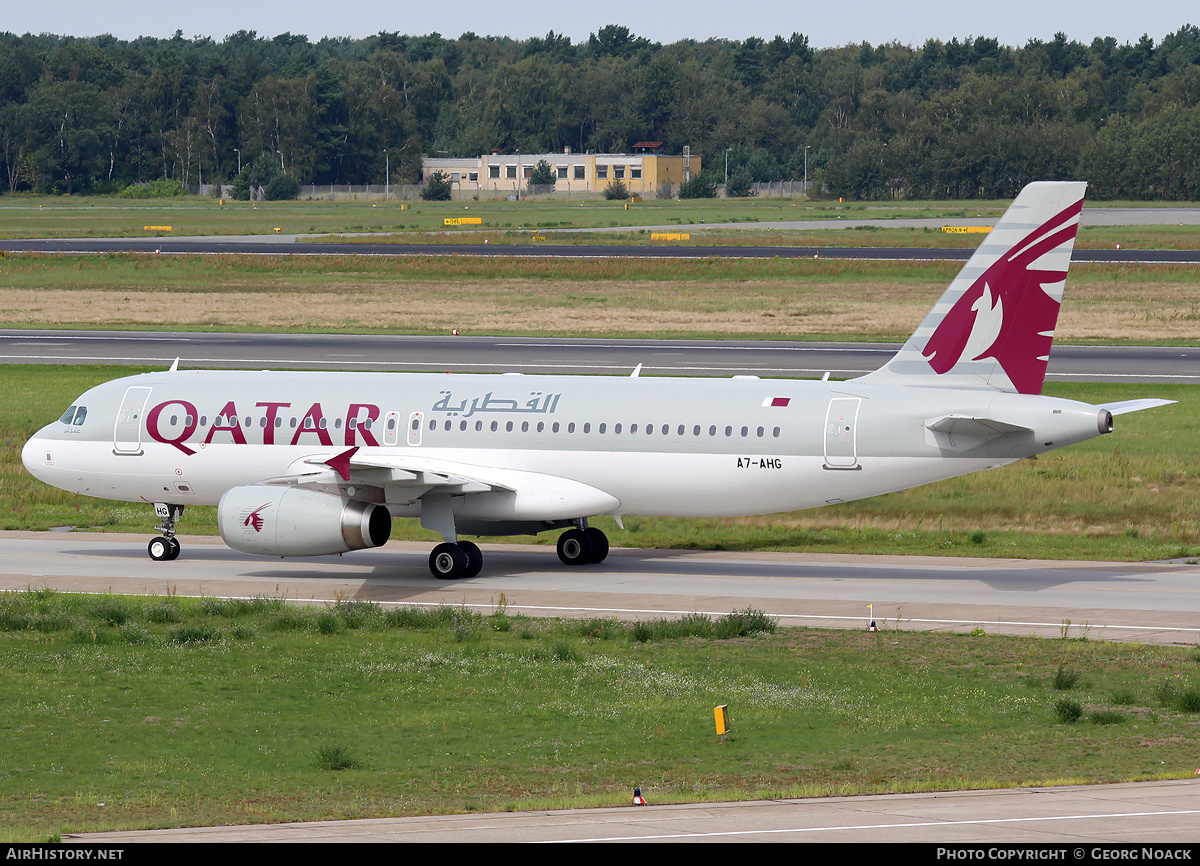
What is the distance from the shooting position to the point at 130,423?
125 ft

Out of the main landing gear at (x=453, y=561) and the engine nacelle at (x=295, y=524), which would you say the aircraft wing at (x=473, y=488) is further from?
the engine nacelle at (x=295, y=524)

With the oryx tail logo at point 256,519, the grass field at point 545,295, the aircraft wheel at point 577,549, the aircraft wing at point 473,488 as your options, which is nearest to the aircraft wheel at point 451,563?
the aircraft wing at point 473,488

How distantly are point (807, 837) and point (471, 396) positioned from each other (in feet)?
79.5

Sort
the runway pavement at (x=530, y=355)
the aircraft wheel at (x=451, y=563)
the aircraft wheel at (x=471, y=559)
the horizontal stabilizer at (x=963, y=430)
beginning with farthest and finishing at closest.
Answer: the runway pavement at (x=530, y=355) < the aircraft wheel at (x=471, y=559) < the aircraft wheel at (x=451, y=563) < the horizontal stabilizer at (x=963, y=430)

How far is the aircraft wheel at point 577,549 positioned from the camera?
37406 millimetres

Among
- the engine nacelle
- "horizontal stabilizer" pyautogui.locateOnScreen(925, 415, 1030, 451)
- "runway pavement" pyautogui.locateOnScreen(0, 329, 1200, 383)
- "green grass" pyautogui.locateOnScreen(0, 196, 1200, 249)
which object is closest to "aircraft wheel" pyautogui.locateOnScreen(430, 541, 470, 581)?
the engine nacelle

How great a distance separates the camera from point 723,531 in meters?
42.5

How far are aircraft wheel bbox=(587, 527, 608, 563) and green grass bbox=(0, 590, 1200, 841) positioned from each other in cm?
758

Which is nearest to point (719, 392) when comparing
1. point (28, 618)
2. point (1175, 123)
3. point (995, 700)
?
point (995, 700)

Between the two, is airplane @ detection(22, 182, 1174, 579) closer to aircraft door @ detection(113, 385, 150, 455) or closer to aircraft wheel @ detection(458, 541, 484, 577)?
aircraft door @ detection(113, 385, 150, 455)

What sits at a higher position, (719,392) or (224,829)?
(719,392)

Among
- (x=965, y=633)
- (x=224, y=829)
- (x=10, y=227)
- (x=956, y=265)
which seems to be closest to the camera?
(x=224, y=829)

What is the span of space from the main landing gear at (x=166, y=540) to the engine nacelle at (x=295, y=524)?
198 inches

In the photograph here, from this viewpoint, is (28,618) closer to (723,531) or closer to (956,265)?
(723,531)
